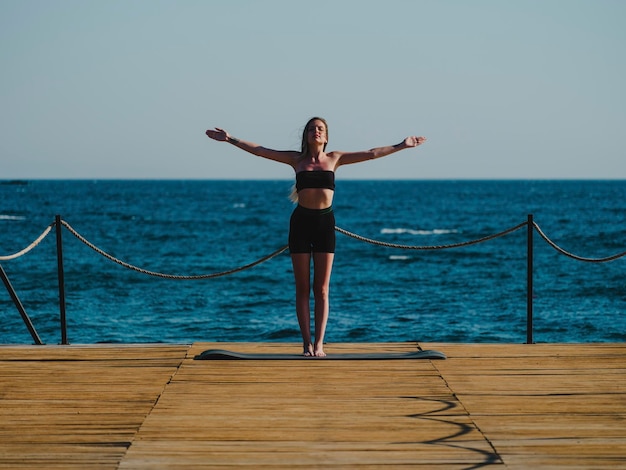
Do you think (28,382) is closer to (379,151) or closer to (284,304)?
(379,151)

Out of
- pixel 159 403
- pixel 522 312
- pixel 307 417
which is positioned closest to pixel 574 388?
pixel 307 417

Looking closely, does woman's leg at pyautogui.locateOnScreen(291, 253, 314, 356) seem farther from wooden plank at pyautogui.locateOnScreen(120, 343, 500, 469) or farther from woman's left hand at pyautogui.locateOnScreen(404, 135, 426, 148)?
woman's left hand at pyautogui.locateOnScreen(404, 135, 426, 148)

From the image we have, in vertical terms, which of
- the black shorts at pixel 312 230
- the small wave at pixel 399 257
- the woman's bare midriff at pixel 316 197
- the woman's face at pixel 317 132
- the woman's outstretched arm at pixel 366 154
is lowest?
the small wave at pixel 399 257

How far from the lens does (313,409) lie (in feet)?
16.6

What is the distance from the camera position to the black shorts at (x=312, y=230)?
20.8ft

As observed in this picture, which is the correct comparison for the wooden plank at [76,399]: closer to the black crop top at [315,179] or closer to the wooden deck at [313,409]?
the wooden deck at [313,409]

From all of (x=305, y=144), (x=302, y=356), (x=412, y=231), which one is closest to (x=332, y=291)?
(x=302, y=356)

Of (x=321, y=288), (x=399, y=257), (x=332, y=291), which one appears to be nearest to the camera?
(x=321, y=288)

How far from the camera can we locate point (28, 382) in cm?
585

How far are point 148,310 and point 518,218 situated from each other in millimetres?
50865

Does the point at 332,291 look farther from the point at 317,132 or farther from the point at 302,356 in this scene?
the point at 317,132

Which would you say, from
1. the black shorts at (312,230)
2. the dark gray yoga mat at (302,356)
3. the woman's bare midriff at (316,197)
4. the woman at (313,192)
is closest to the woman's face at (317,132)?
the woman at (313,192)

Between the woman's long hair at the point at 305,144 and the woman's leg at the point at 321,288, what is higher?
the woman's long hair at the point at 305,144

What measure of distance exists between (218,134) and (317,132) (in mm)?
830
